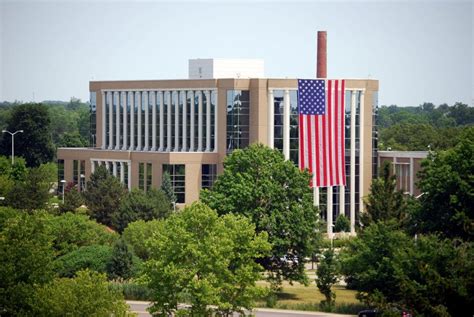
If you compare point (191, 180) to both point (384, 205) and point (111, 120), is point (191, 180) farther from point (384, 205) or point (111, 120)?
point (384, 205)

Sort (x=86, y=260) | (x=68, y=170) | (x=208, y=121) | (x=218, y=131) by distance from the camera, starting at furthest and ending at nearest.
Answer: (x=68, y=170) → (x=208, y=121) → (x=218, y=131) → (x=86, y=260)

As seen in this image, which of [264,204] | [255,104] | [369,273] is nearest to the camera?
[369,273]

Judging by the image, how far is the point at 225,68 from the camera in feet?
443

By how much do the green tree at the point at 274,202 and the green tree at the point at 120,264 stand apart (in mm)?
5995

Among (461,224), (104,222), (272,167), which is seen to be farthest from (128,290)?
(104,222)

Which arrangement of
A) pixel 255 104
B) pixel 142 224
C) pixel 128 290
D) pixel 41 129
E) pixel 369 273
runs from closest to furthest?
pixel 369 273 → pixel 128 290 → pixel 142 224 → pixel 255 104 → pixel 41 129

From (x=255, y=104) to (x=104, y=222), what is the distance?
18.8 metres

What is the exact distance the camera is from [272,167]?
300 ft

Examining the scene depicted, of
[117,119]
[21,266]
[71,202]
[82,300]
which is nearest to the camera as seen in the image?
[82,300]

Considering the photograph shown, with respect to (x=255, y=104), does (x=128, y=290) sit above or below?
below

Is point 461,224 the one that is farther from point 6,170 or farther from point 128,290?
point 6,170

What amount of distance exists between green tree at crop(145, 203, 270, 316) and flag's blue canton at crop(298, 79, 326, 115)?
175ft

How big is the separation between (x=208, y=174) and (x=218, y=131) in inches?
154

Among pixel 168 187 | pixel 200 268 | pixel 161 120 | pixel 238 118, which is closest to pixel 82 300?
pixel 200 268
